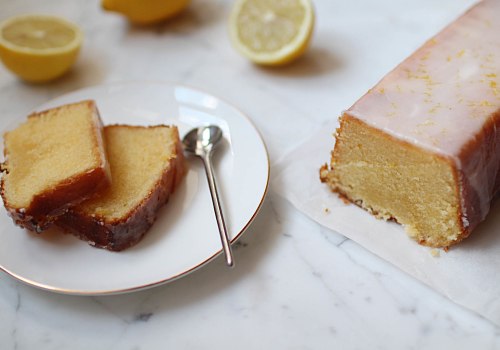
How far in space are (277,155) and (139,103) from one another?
522 mm

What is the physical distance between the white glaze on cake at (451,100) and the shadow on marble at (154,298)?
518mm

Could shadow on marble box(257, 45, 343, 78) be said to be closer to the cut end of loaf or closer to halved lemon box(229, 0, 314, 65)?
halved lemon box(229, 0, 314, 65)

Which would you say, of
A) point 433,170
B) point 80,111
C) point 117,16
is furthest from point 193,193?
point 117,16

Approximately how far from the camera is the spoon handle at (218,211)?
4.99ft

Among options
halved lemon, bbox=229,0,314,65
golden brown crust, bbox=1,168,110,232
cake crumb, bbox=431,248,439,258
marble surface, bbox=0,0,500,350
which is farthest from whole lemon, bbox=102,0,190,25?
cake crumb, bbox=431,248,439,258

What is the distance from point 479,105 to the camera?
5.12 feet

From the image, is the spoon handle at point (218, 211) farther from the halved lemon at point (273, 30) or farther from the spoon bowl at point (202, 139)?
the halved lemon at point (273, 30)

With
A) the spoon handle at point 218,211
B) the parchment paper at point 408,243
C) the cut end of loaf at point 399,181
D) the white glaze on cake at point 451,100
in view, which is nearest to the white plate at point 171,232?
the spoon handle at point 218,211

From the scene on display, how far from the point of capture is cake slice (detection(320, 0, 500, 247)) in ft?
4.91

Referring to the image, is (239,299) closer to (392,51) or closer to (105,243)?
(105,243)

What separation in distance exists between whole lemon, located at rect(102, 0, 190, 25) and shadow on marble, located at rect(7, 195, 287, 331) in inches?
48.6

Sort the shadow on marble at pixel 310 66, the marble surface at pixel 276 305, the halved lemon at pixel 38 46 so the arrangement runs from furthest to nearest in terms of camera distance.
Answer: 1. the shadow on marble at pixel 310 66
2. the halved lemon at pixel 38 46
3. the marble surface at pixel 276 305

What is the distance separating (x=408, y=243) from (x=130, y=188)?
0.80 metres

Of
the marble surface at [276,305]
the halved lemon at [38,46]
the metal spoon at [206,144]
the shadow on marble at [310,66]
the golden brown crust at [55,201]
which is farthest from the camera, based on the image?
the shadow on marble at [310,66]
